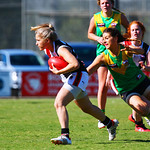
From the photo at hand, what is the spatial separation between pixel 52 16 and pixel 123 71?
19.6m

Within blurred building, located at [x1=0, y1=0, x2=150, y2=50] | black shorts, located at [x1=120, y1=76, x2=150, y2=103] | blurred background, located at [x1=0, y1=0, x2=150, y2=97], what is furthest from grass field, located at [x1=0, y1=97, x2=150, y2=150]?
blurred building, located at [x1=0, y1=0, x2=150, y2=50]

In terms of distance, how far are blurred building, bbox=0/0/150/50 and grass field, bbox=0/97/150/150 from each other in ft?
47.0

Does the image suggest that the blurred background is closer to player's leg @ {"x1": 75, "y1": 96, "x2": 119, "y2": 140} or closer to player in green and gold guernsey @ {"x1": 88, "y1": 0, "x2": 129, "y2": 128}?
player in green and gold guernsey @ {"x1": 88, "y1": 0, "x2": 129, "y2": 128}

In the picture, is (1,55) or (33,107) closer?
(33,107)

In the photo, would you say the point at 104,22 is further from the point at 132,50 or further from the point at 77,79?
the point at 77,79

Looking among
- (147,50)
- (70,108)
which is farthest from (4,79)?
(147,50)

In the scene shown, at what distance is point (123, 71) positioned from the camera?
274 inches

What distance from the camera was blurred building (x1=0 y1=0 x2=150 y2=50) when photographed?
2566 centimetres

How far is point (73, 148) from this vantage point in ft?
20.9

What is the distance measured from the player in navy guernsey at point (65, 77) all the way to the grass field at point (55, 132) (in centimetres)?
35

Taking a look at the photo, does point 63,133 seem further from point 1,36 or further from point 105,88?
point 1,36

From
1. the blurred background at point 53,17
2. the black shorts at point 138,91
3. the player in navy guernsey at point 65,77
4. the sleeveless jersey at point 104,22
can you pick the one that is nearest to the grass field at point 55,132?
the player in navy guernsey at point 65,77

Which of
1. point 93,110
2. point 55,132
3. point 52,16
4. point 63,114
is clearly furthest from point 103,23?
point 52,16

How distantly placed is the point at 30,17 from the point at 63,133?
19474 mm
